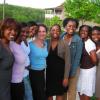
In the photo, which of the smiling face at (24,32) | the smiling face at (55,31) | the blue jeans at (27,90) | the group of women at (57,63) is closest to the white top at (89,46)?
the group of women at (57,63)

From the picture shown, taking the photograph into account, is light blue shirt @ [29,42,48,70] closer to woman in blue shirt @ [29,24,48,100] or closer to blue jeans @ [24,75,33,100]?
woman in blue shirt @ [29,24,48,100]

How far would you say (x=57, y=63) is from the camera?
5953 millimetres

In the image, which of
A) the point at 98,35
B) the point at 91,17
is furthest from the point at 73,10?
the point at 98,35

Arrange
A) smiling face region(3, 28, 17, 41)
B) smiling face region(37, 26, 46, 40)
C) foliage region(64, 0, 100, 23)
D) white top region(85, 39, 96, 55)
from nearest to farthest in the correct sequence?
smiling face region(3, 28, 17, 41) → smiling face region(37, 26, 46, 40) → white top region(85, 39, 96, 55) → foliage region(64, 0, 100, 23)

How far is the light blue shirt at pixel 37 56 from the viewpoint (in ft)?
18.4

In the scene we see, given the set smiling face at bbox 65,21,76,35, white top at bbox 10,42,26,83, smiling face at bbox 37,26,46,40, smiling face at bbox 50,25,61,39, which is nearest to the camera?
white top at bbox 10,42,26,83

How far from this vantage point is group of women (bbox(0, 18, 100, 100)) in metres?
5.37

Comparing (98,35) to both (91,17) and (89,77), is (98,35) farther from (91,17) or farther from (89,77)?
(91,17)

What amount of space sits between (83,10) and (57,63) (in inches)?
1655

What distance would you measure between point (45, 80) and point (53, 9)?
85822 millimetres

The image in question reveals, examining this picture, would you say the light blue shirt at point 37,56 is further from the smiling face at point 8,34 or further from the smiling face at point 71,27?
the smiling face at point 8,34

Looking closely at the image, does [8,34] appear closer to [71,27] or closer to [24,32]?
[24,32]

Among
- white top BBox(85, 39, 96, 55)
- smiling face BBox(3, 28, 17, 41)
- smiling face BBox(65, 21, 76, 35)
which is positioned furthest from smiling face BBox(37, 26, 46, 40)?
smiling face BBox(3, 28, 17, 41)

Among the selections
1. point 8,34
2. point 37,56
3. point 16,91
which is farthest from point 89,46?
point 8,34
